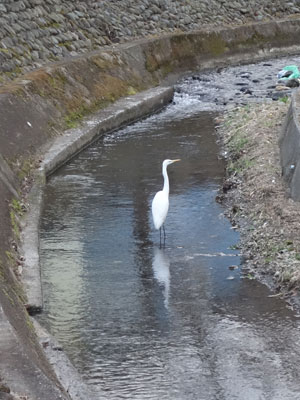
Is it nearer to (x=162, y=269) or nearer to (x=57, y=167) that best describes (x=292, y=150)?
(x=162, y=269)

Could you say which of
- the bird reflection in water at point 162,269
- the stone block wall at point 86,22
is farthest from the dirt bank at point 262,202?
the stone block wall at point 86,22

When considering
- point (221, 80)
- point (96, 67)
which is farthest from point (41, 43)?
point (221, 80)

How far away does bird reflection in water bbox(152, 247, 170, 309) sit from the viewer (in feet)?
40.9

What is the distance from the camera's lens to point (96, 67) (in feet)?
82.0

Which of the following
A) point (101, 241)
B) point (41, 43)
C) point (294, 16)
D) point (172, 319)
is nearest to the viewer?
point (172, 319)

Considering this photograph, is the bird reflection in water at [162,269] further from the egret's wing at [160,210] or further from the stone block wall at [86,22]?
the stone block wall at [86,22]

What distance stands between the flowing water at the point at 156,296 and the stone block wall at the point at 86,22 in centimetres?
574

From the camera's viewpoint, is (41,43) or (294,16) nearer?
(41,43)

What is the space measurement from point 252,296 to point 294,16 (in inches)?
1119

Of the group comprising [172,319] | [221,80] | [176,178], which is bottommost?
[172,319]

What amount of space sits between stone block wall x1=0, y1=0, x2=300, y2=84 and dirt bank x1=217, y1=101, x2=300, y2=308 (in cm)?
530

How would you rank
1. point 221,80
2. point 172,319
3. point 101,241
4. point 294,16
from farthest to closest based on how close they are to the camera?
1. point 294,16
2. point 221,80
3. point 101,241
4. point 172,319

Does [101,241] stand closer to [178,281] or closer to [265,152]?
[178,281]

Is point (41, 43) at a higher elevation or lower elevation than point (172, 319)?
higher
